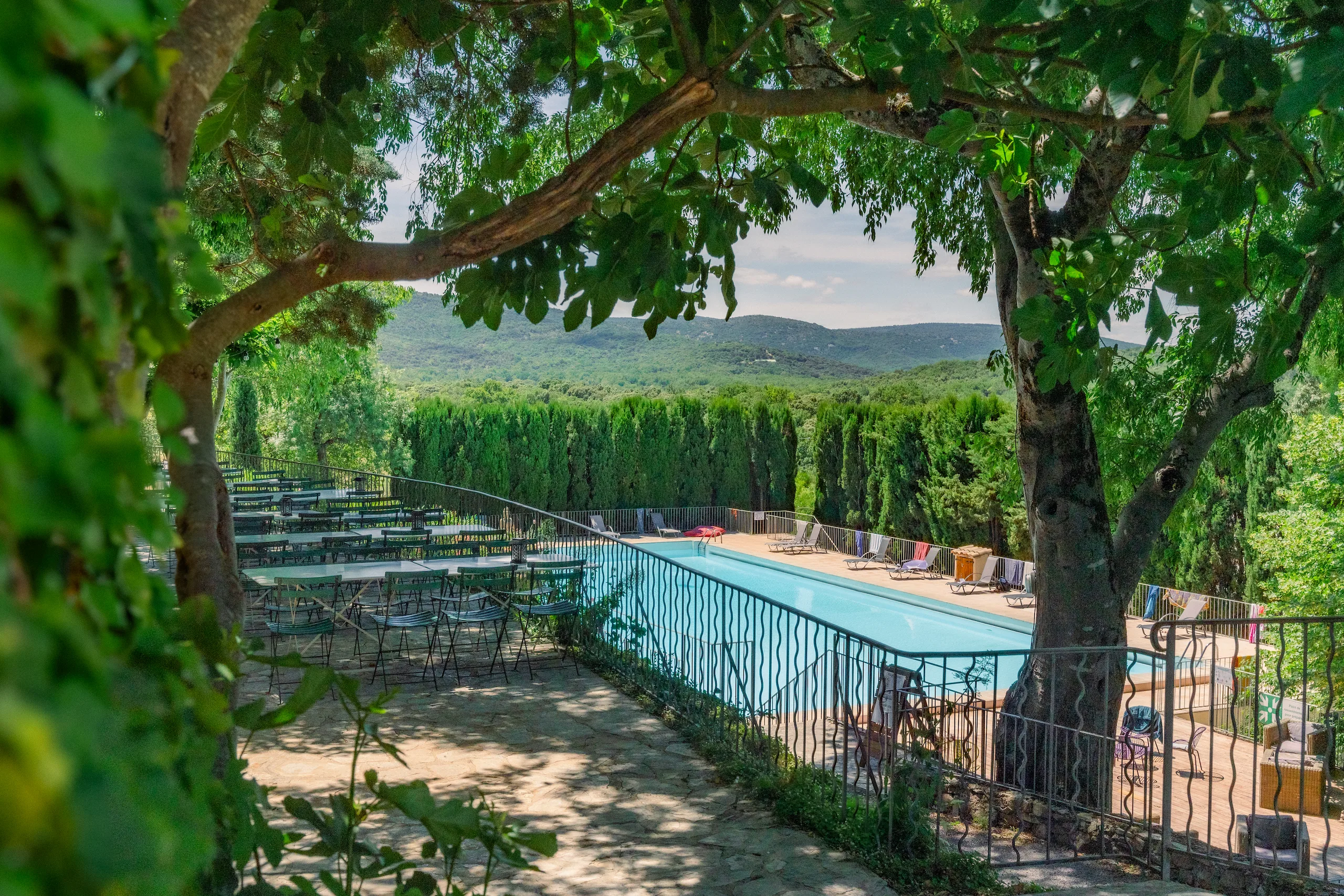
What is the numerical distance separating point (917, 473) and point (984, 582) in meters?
5.56

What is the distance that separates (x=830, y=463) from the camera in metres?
27.5

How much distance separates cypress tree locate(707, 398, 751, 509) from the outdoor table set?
65.1 feet

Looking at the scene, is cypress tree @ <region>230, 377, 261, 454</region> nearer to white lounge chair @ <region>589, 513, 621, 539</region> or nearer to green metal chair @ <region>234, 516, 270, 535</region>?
white lounge chair @ <region>589, 513, 621, 539</region>

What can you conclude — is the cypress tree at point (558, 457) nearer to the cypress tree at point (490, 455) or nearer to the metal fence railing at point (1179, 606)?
the cypress tree at point (490, 455)

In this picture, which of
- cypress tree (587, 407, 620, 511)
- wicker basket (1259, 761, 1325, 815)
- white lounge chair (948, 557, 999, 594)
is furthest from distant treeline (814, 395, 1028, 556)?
wicker basket (1259, 761, 1325, 815)

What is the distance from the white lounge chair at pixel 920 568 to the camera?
820 inches

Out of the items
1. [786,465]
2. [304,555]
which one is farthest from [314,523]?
[786,465]

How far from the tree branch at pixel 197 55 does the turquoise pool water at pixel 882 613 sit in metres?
13.7

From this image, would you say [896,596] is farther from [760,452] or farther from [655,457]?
[760,452]

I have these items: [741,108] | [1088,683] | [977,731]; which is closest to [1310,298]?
[1088,683]

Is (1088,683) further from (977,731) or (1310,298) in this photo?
(1310,298)

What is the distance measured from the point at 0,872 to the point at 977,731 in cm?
1013

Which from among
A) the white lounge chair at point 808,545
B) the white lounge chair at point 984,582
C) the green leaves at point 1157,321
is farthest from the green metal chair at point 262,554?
the white lounge chair at point 808,545

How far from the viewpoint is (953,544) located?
23.0m
